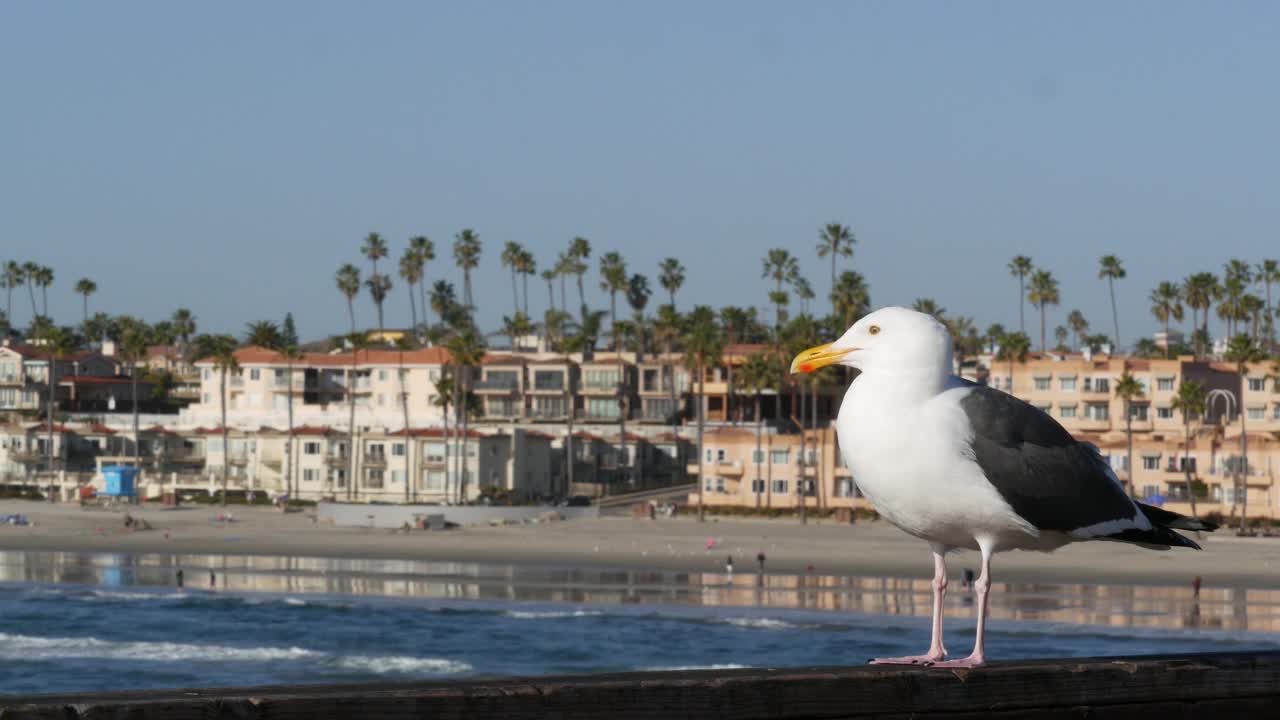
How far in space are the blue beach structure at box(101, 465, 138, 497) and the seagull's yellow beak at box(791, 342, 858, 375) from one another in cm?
10270

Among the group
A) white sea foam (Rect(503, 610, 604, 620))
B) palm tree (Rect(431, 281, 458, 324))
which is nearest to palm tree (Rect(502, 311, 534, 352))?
palm tree (Rect(431, 281, 458, 324))

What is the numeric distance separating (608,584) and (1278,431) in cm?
5650

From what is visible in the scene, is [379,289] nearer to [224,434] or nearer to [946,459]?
[224,434]

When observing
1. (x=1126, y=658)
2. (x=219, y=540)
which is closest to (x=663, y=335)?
(x=219, y=540)

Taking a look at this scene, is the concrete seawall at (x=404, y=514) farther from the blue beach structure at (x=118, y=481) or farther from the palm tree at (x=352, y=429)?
the blue beach structure at (x=118, y=481)

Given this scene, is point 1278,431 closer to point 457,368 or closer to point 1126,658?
point 457,368

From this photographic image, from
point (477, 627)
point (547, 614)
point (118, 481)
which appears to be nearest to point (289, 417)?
point (118, 481)

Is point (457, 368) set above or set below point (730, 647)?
above

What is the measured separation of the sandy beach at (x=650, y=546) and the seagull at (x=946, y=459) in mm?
59005

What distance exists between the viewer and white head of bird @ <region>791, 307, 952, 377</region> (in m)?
5.52

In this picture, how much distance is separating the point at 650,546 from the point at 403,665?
3585cm

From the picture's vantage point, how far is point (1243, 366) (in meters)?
96.2

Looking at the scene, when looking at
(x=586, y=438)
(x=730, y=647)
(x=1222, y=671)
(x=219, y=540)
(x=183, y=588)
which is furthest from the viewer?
(x=586, y=438)

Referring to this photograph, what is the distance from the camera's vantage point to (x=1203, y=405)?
97.1 meters
